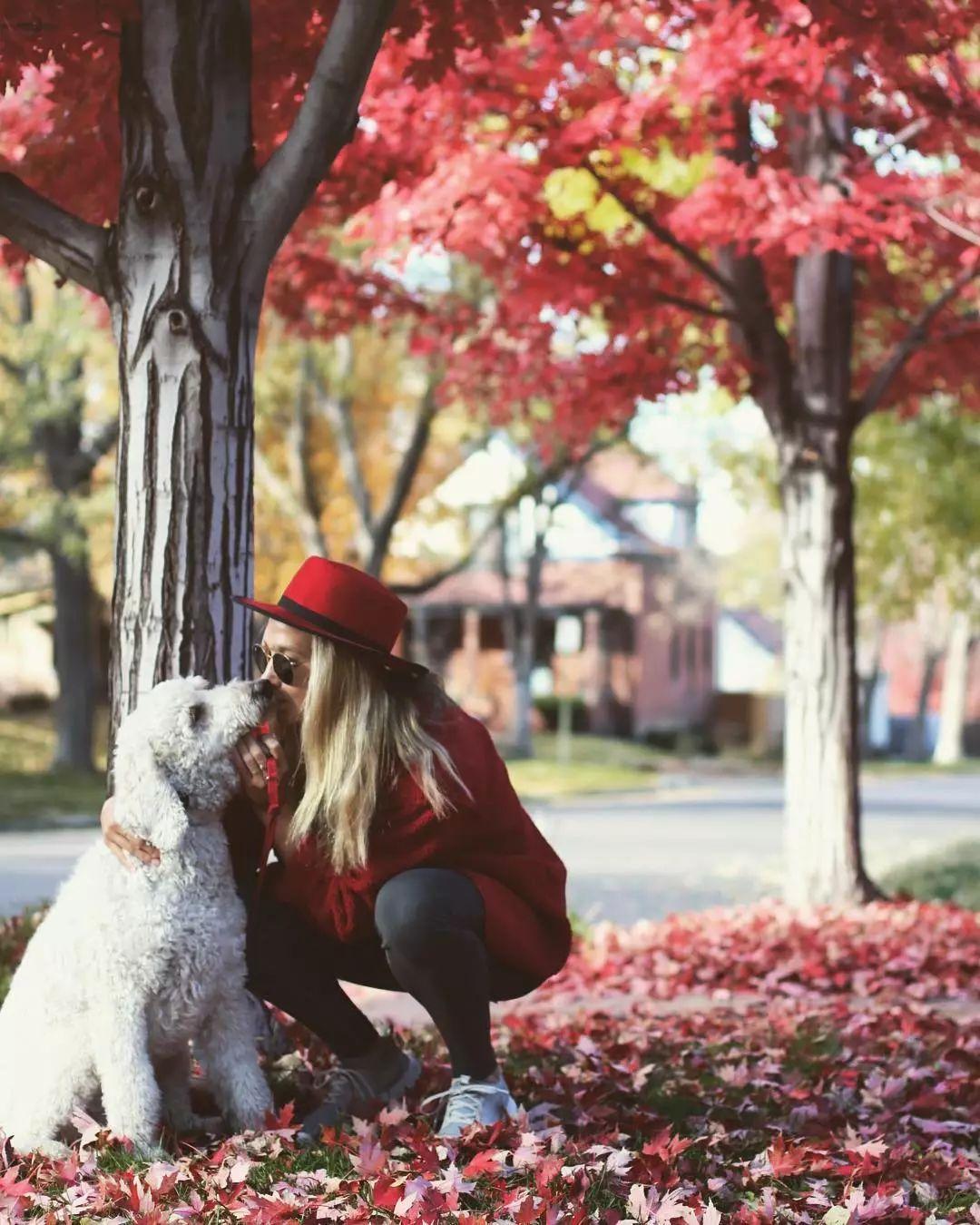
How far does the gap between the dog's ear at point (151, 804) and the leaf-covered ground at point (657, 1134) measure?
77 centimetres

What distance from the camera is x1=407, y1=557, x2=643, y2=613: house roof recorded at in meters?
39.3

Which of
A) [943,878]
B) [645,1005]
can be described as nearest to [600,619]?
[943,878]

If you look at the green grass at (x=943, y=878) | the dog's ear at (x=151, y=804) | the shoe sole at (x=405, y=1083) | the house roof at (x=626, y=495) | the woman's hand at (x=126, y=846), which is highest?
the house roof at (x=626, y=495)

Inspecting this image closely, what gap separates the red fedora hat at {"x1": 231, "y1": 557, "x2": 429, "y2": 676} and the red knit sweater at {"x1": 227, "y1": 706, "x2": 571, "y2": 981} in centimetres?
27

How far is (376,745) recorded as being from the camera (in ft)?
12.8

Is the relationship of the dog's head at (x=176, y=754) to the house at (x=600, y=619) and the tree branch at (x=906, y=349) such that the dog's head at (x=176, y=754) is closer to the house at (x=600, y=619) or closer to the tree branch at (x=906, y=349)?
the tree branch at (x=906, y=349)

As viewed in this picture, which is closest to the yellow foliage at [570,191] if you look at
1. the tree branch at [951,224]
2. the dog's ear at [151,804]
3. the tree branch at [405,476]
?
the tree branch at [951,224]

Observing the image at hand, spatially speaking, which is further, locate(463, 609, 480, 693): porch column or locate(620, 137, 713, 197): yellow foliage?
locate(463, 609, 480, 693): porch column

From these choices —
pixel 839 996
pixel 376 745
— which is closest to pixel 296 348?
pixel 839 996

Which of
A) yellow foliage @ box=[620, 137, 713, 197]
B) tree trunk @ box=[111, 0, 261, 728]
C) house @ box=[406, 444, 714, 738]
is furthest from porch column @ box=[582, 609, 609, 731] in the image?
tree trunk @ box=[111, 0, 261, 728]

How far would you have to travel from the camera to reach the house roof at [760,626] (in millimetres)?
58875

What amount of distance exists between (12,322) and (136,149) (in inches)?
706

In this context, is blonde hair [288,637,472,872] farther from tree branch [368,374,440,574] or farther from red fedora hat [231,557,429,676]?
tree branch [368,374,440,574]

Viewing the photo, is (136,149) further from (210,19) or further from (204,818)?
(204,818)
